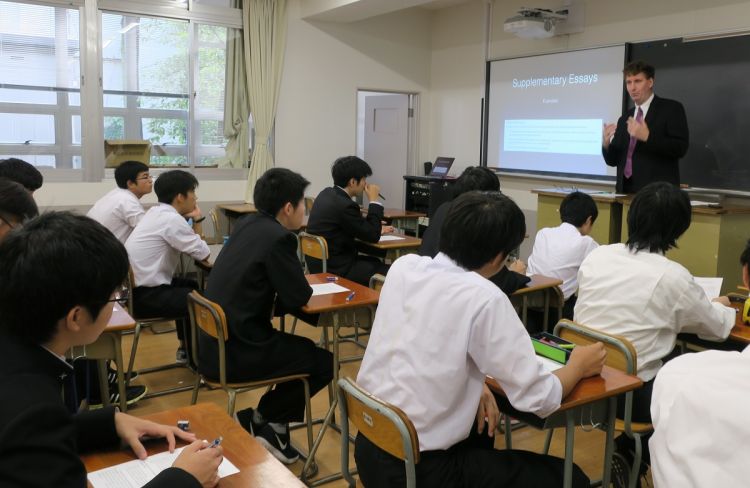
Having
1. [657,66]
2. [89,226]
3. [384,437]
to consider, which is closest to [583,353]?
[384,437]

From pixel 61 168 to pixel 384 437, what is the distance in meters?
5.75

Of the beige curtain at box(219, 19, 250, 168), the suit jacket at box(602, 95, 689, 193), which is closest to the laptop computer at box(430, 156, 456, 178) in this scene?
the beige curtain at box(219, 19, 250, 168)

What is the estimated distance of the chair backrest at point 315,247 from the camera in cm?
436

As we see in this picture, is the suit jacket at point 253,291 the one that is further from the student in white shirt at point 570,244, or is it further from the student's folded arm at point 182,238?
the student in white shirt at point 570,244

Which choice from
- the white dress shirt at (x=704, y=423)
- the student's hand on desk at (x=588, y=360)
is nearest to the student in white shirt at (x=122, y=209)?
Answer: the student's hand on desk at (x=588, y=360)

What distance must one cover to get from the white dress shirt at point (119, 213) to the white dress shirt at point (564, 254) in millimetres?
2626

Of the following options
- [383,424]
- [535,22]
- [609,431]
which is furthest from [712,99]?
[383,424]

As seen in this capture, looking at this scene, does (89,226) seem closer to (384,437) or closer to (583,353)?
(384,437)

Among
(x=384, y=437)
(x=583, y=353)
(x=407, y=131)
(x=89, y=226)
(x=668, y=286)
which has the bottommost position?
(x=384, y=437)

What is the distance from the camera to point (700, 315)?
232cm

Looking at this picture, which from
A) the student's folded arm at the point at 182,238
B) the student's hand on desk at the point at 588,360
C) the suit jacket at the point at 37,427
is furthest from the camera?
the student's folded arm at the point at 182,238

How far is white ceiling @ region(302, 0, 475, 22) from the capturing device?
21.6 ft

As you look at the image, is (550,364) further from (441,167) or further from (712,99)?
(441,167)

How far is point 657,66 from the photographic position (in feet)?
19.0
